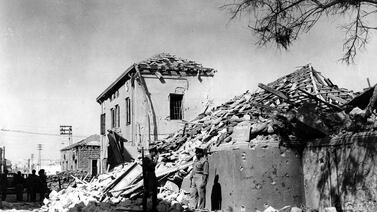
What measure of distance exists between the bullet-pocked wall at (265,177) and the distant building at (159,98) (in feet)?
41.7

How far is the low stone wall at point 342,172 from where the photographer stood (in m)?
8.21

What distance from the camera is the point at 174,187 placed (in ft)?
47.5

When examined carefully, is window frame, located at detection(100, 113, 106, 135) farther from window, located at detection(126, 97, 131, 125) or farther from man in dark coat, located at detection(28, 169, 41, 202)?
man in dark coat, located at detection(28, 169, 41, 202)

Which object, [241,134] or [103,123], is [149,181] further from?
[103,123]

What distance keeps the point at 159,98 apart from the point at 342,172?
53.6 ft

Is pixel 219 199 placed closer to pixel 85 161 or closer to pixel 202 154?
pixel 202 154

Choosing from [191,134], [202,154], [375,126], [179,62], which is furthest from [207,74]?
[375,126]

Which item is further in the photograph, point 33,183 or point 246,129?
point 33,183

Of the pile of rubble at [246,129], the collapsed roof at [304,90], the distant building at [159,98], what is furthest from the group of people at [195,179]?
the distant building at [159,98]

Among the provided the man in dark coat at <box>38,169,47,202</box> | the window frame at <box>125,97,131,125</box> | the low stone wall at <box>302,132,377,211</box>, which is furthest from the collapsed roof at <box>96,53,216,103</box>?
the low stone wall at <box>302,132,377,211</box>

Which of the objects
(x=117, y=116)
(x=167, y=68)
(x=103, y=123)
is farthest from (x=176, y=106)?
(x=103, y=123)

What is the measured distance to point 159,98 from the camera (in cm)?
2438

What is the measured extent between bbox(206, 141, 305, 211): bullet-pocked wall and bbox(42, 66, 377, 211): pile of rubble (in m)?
0.31

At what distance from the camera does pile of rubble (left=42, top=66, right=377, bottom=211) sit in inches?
420
